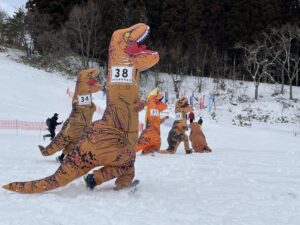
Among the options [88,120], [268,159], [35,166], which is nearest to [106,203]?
[35,166]

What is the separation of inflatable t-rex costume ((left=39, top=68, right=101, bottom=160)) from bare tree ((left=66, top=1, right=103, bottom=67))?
2947 cm

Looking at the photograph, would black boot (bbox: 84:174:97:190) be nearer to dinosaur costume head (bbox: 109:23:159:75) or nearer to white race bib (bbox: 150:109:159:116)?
dinosaur costume head (bbox: 109:23:159:75)

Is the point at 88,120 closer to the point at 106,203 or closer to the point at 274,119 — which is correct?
the point at 106,203

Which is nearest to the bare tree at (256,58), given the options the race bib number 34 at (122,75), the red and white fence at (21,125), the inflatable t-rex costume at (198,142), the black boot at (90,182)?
the red and white fence at (21,125)

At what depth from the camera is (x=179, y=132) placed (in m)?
12.5

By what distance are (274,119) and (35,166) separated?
24537 mm

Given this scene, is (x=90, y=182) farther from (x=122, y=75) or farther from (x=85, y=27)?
(x=85, y=27)

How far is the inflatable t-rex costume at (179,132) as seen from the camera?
12461mm

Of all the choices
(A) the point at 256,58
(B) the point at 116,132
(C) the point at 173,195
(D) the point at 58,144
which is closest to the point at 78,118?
(D) the point at 58,144

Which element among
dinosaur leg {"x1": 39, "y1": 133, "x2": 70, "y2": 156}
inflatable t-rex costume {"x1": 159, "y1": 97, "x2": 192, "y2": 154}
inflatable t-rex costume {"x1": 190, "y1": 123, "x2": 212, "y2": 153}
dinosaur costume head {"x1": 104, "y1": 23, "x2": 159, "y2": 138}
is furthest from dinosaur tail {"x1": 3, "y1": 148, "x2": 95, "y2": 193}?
inflatable t-rex costume {"x1": 190, "y1": 123, "x2": 212, "y2": 153}

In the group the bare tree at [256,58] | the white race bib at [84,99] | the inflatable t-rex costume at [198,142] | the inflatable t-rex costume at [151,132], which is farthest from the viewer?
the bare tree at [256,58]

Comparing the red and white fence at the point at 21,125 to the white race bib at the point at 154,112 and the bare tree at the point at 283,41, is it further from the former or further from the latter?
the bare tree at the point at 283,41

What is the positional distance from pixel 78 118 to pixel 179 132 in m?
3.75

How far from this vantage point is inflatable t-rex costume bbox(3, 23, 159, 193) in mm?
5914
